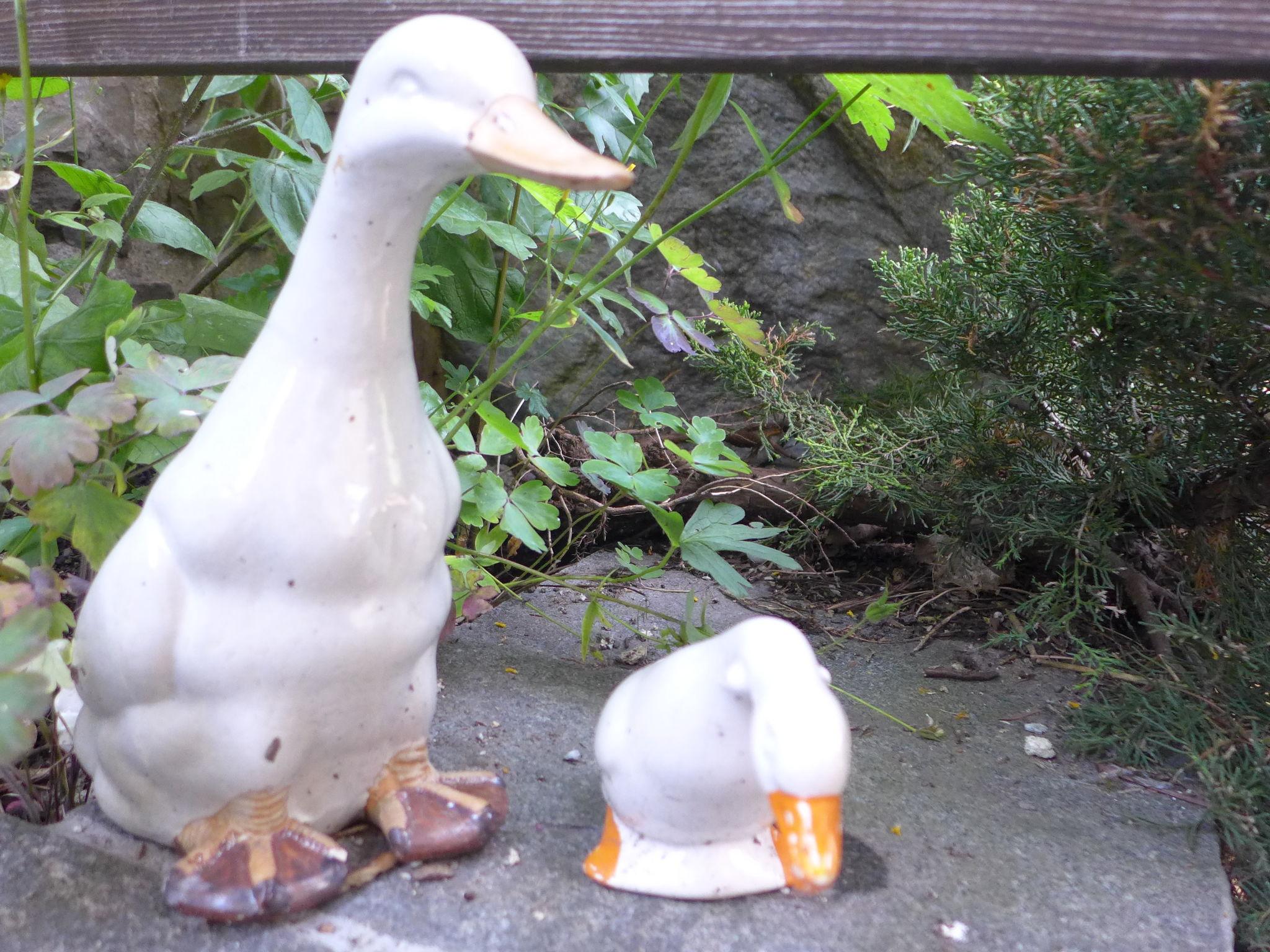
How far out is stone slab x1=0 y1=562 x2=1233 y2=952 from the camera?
0.93 meters

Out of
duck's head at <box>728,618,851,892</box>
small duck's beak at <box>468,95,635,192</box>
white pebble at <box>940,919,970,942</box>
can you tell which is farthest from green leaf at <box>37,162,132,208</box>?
white pebble at <box>940,919,970,942</box>

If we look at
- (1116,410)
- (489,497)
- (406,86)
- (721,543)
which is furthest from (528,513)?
(1116,410)

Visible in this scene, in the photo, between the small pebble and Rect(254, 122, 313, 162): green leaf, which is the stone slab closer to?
the small pebble

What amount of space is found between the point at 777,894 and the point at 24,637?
2.48 ft

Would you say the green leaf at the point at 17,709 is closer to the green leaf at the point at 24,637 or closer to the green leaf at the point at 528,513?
the green leaf at the point at 24,637

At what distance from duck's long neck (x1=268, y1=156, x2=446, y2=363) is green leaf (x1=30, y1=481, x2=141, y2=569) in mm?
337

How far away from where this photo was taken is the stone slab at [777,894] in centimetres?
93

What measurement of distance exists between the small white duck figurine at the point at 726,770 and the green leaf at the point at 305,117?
0.94 meters

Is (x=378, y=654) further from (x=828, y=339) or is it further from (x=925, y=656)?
(x=828, y=339)

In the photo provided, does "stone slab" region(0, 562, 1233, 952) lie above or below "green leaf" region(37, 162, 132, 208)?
below

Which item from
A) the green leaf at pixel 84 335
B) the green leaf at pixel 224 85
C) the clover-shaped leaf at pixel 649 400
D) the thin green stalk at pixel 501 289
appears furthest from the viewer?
the clover-shaped leaf at pixel 649 400

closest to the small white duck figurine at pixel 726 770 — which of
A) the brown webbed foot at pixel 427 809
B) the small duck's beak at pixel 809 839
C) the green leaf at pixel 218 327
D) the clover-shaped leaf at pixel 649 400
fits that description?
the small duck's beak at pixel 809 839

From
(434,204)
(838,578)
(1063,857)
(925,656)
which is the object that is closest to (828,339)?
(838,578)

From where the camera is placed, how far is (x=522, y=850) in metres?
1.06
